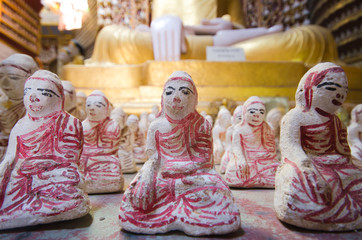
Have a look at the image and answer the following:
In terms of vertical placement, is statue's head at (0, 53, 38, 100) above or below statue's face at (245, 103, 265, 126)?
above

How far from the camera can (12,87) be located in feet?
9.33

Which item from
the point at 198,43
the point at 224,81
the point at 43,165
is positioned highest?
the point at 198,43

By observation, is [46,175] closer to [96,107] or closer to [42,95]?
[42,95]

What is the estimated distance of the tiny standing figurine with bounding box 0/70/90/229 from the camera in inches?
78.9

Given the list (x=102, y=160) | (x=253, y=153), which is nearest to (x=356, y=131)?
(x=253, y=153)

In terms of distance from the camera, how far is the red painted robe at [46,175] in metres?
2.01

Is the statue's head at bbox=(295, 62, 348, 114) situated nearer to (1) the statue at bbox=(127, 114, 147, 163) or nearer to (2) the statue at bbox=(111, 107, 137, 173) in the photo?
(2) the statue at bbox=(111, 107, 137, 173)

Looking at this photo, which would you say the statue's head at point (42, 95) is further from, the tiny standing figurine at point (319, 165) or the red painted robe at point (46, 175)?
the tiny standing figurine at point (319, 165)

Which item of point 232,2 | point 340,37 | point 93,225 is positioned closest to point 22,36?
point 93,225

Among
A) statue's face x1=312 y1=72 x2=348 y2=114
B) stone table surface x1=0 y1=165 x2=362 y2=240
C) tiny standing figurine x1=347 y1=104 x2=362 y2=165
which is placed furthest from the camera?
tiny standing figurine x1=347 y1=104 x2=362 y2=165

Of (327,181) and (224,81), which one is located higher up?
(224,81)

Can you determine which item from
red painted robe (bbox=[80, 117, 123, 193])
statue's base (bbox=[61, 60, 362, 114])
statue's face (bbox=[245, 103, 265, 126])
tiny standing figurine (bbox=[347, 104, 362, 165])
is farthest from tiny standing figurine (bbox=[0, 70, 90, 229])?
statue's base (bbox=[61, 60, 362, 114])

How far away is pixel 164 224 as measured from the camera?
1922 mm

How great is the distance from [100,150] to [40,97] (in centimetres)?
111
